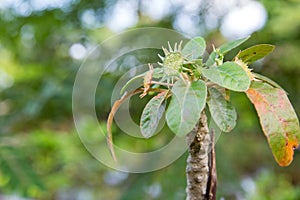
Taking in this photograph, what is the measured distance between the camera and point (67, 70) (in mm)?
1132

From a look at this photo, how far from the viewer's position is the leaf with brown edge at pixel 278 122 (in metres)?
0.30

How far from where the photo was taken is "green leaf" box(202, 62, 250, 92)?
288 millimetres

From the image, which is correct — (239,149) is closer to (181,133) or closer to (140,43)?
(140,43)

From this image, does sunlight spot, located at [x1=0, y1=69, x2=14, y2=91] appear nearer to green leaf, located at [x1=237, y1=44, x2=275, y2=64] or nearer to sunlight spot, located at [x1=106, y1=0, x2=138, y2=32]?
sunlight spot, located at [x1=106, y1=0, x2=138, y2=32]

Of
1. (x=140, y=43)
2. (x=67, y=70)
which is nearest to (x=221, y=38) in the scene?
(x=140, y=43)

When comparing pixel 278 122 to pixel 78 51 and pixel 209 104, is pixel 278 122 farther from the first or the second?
pixel 78 51

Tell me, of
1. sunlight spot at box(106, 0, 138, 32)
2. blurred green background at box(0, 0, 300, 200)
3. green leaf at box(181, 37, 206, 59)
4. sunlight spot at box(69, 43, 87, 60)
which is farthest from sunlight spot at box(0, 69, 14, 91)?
green leaf at box(181, 37, 206, 59)

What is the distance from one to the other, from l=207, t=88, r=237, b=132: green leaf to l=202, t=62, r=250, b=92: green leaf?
0.02m

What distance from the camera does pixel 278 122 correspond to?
0.30m

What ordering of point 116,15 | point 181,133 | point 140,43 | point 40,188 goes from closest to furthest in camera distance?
point 181,133, point 40,188, point 140,43, point 116,15

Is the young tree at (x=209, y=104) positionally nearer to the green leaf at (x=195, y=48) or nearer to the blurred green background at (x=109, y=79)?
the green leaf at (x=195, y=48)

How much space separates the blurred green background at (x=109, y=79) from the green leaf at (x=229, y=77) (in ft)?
1.40

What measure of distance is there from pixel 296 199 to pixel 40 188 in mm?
526

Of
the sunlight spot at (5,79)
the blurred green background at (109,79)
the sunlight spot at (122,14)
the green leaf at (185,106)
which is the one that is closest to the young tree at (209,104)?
the green leaf at (185,106)
